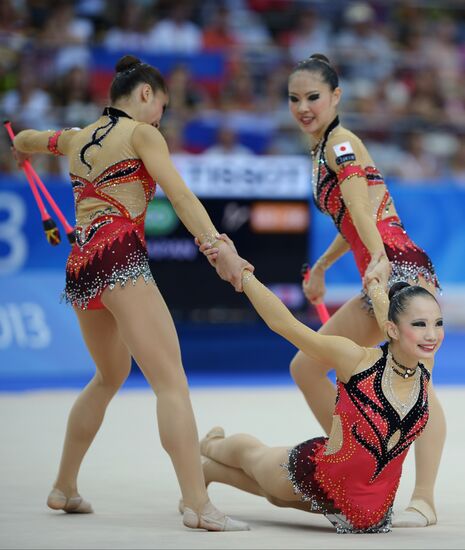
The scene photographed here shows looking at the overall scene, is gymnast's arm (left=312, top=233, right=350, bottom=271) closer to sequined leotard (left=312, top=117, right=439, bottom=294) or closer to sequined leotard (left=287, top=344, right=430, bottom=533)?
sequined leotard (left=312, top=117, right=439, bottom=294)

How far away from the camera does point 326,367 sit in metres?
4.14

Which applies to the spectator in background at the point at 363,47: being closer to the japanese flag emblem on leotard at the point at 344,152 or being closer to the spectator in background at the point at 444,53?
the spectator in background at the point at 444,53

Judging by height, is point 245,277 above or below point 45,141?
below

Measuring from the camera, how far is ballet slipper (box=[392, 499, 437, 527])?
3.73 metres

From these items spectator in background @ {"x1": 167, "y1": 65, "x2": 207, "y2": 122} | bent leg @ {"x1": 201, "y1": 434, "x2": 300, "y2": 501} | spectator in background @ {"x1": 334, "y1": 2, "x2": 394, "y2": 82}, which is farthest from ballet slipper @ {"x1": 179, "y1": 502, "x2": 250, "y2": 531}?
spectator in background @ {"x1": 334, "y1": 2, "x2": 394, "y2": 82}

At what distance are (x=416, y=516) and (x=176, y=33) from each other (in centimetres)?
748

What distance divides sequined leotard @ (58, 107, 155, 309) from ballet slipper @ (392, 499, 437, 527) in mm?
1205

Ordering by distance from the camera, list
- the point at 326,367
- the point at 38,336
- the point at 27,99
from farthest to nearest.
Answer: the point at 27,99
the point at 38,336
the point at 326,367

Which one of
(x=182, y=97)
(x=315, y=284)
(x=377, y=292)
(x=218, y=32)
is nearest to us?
(x=377, y=292)

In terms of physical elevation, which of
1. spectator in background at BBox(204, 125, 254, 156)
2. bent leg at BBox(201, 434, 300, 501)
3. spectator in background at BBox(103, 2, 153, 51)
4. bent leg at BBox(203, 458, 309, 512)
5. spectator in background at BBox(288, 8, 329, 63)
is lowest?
bent leg at BBox(203, 458, 309, 512)

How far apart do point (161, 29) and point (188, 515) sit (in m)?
7.53

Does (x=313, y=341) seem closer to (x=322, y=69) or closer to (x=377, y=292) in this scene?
(x=377, y=292)

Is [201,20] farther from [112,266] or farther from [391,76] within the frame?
[112,266]

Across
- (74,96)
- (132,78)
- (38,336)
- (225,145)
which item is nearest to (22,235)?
(38,336)
